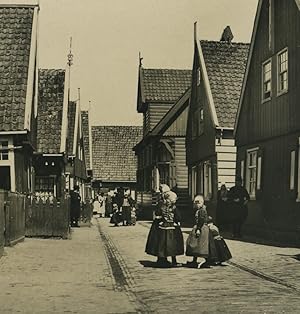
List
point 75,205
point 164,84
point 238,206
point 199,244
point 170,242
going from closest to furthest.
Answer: point 199,244 → point 170,242 → point 238,206 → point 75,205 → point 164,84

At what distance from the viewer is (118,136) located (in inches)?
2446

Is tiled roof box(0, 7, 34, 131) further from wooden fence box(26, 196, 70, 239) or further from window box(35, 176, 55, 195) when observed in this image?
window box(35, 176, 55, 195)

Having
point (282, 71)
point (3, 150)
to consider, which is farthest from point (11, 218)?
point (282, 71)

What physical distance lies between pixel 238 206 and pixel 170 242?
24.8 feet

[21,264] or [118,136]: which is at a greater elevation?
[118,136]

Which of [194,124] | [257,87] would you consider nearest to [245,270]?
[257,87]

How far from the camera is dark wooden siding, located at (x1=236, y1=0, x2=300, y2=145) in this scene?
18203 millimetres

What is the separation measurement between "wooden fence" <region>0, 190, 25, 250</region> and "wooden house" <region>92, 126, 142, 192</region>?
3762 cm

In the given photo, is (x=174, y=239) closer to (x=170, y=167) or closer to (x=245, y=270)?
(x=245, y=270)

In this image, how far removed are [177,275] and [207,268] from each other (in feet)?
4.13

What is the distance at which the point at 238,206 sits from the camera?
20.4m

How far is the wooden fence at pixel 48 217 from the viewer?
66.1ft

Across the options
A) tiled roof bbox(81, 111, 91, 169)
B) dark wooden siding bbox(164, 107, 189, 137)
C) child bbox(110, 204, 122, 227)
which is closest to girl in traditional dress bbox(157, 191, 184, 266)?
child bbox(110, 204, 122, 227)

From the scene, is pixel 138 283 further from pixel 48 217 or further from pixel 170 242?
pixel 48 217
